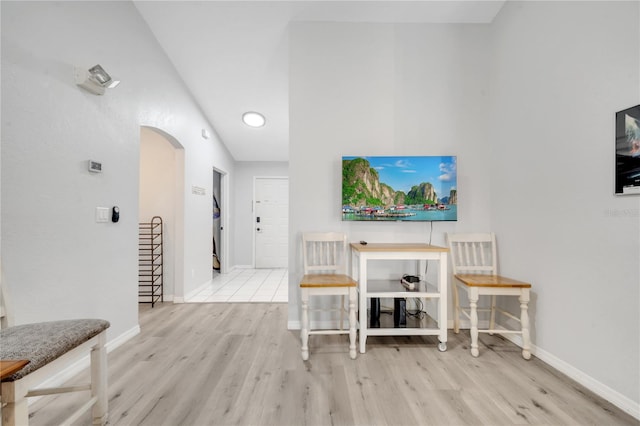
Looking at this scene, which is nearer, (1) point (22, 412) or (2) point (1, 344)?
(1) point (22, 412)

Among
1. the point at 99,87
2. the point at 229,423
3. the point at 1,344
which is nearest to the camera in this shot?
the point at 1,344

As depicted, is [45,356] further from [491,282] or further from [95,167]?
[491,282]

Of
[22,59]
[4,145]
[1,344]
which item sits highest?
[22,59]

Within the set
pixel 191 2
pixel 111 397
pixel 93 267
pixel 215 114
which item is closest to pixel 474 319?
pixel 111 397

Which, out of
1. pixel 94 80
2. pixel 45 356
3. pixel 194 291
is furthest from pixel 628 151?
pixel 194 291

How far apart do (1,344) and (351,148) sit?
2.48 m

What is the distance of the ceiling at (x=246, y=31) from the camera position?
8.43 ft

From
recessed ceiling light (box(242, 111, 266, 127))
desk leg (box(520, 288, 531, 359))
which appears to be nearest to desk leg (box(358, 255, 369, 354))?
desk leg (box(520, 288, 531, 359))

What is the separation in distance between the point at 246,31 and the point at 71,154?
1964 millimetres

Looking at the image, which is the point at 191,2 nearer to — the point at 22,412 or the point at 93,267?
the point at 93,267

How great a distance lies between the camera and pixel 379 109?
2.72m

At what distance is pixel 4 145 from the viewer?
150 cm

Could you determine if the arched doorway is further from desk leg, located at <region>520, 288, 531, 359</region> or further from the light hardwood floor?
desk leg, located at <region>520, 288, 531, 359</region>

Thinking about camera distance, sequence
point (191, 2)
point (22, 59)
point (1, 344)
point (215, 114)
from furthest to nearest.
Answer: point (215, 114) < point (191, 2) < point (22, 59) < point (1, 344)
